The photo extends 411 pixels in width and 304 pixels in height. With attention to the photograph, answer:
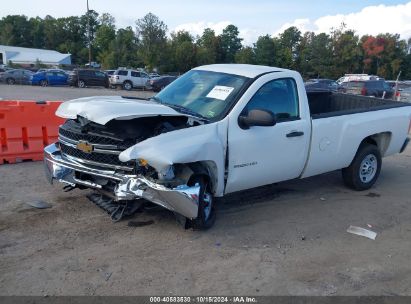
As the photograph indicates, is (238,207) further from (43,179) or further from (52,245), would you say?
(43,179)

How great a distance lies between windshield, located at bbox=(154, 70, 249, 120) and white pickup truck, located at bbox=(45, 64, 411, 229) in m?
0.01

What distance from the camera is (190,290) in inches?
145

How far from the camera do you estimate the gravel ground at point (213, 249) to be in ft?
12.4

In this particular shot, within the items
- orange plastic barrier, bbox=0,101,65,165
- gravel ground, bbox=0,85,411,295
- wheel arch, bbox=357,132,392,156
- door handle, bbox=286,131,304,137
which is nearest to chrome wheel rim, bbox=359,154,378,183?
wheel arch, bbox=357,132,392,156

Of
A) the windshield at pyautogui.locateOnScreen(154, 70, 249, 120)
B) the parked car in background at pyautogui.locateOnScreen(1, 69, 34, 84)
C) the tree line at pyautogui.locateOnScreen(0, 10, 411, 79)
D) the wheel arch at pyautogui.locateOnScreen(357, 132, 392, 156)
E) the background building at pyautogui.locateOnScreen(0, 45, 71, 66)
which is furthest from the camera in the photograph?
the background building at pyautogui.locateOnScreen(0, 45, 71, 66)

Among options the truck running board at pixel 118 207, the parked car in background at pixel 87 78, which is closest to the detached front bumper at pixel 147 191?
the truck running board at pixel 118 207

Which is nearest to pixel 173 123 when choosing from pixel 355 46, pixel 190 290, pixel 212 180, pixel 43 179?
pixel 212 180

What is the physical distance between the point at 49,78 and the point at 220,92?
34.3 metres

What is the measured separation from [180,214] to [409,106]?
4.74 m

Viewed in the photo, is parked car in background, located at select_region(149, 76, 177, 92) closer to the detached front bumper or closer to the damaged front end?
the damaged front end

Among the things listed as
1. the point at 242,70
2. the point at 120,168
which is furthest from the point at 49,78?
the point at 120,168

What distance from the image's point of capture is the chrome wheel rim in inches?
269

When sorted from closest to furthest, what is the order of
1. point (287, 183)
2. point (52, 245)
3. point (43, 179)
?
point (52, 245) < point (43, 179) < point (287, 183)

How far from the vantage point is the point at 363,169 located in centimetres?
687
